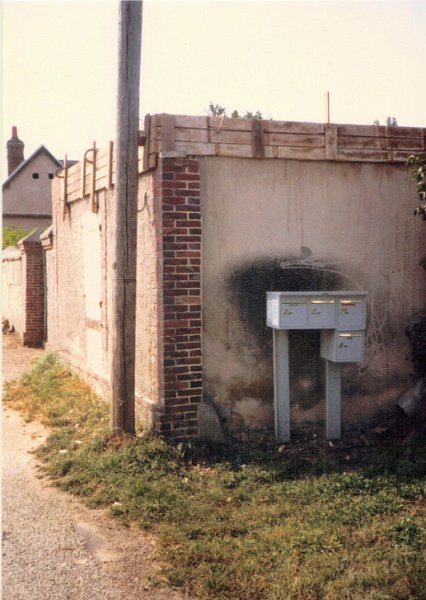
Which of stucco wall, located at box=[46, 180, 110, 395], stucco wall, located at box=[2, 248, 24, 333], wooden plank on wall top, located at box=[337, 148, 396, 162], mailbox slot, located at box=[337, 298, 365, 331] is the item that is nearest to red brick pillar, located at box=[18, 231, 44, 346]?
stucco wall, located at box=[2, 248, 24, 333]

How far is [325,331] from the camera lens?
6.76 meters

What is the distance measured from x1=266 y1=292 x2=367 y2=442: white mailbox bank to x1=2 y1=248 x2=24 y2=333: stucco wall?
980 cm

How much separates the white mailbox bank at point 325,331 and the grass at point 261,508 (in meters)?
0.45

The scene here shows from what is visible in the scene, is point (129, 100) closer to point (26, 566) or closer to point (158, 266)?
point (158, 266)

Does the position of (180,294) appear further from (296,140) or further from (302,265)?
(296,140)

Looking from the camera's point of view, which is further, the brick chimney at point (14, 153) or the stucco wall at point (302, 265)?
the brick chimney at point (14, 153)

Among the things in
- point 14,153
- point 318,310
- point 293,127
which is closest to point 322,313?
point 318,310

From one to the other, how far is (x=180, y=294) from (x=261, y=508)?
2477 millimetres

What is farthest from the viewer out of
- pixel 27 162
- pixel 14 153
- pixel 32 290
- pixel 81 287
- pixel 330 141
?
pixel 14 153

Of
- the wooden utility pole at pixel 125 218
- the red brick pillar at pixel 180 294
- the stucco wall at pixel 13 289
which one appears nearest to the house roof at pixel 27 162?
the stucco wall at pixel 13 289

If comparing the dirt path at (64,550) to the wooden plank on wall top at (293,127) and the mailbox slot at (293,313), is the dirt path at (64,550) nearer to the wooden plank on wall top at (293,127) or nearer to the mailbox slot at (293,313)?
the mailbox slot at (293,313)

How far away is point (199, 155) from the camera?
6660 mm

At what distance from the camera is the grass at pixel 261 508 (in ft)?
12.8

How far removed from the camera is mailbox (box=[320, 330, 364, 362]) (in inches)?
258
